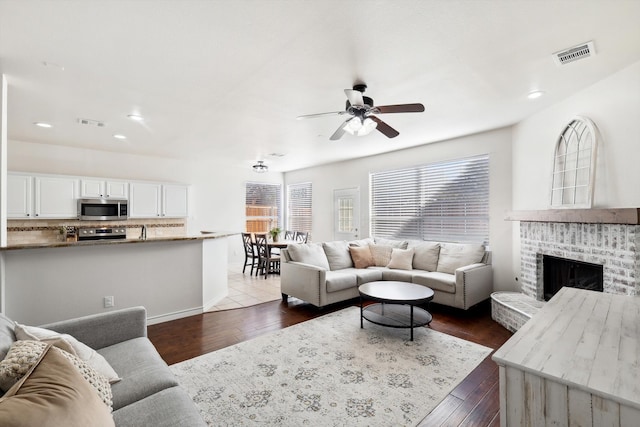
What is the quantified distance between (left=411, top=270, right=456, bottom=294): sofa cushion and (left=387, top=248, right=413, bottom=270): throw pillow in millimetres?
349

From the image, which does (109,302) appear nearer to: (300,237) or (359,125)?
(359,125)

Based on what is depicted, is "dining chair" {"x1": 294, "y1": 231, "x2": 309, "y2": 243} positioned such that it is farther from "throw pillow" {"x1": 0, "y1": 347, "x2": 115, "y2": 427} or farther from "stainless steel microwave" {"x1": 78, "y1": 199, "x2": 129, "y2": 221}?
"throw pillow" {"x1": 0, "y1": 347, "x2": 115, "y2": 427}

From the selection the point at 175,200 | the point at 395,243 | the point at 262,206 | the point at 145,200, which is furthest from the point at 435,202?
the point at 145,200

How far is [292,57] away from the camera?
2.44 metres

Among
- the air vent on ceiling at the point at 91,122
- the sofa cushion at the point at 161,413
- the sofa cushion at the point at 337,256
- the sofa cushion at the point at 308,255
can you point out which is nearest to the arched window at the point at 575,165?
the sofa cushion at the point at 337,256

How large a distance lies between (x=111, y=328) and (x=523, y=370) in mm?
2416

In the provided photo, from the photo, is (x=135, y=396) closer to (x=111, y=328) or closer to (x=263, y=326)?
(x=111, y=328)

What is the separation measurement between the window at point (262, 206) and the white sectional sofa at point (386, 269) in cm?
376

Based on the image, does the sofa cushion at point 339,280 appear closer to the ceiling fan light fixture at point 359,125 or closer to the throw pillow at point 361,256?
the throw pillow at point 361,256

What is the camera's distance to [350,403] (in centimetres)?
215

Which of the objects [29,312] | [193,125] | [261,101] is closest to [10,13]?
[261,101]

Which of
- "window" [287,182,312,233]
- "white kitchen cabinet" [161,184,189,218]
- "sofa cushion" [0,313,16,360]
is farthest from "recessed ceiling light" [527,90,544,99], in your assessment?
"white kitchen cabinet" [161,184,189,218]

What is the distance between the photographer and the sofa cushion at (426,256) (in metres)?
4.79

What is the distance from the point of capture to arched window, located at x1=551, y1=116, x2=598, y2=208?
9.68 feet
